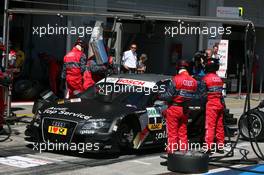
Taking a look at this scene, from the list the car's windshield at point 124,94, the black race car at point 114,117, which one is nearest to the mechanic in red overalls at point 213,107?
the black race car at point 114,117

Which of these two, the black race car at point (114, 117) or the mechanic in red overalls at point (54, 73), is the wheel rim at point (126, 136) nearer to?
the black race car at point (114, 117)

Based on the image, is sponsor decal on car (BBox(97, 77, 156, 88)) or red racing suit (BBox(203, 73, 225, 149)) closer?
red racing suit (BBox(203, 73, 225, 149))

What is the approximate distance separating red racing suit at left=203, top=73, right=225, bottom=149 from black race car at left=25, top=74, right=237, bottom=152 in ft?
1.33

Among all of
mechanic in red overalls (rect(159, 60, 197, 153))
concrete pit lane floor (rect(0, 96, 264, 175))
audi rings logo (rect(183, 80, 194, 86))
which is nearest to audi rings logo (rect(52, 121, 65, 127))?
A: concrete pit lane floor (rect(0, 96, 264, 175))

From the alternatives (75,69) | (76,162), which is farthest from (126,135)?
(75,69)

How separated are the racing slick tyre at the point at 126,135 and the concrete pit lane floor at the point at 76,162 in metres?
0.20

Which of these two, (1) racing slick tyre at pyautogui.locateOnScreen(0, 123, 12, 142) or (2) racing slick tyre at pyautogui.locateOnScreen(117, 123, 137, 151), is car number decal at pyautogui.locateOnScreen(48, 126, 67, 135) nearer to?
(2) racing slick tyre at pyautogui.locateOnScreen(117, 123, 137, 151)

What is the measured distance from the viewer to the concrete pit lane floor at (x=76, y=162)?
8.55m

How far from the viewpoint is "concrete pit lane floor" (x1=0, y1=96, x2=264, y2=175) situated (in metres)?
8.55

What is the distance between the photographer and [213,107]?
33.4 ft

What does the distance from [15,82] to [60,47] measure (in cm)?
214

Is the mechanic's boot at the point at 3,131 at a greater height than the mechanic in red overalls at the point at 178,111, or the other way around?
the mechanic in red overalls at the point at 178,111

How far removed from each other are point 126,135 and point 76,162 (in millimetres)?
1096

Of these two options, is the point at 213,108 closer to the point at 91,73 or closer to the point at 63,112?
the point at 63,112
